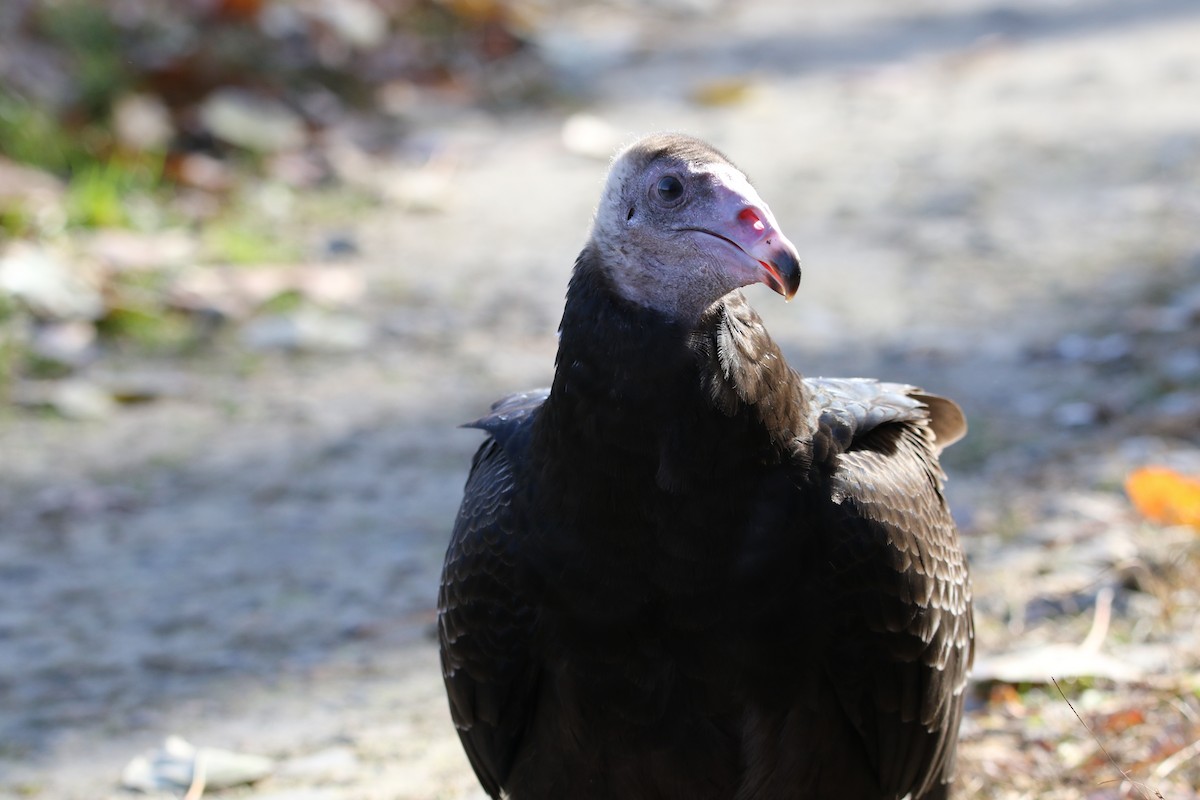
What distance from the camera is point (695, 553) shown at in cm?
299

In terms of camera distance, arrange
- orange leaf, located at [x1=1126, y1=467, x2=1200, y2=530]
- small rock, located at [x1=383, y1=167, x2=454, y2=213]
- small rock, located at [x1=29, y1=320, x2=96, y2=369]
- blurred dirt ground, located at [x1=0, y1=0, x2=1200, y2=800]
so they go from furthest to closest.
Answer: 1. small rock, located at [x1=383, y1=167, x2=454, y2=213]
2. small rock, located at [x1=29, y1=320, x2=96, y2=369]
3. orange leaf, located at [x1=1126, y1=467, x2=1200, y2=530]
4. blurred dirt ground, located at [x1=0, y1=0, x2=1200, y2=800]

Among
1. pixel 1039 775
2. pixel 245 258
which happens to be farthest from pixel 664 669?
pixel 245 258

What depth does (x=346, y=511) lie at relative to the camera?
5375 mm

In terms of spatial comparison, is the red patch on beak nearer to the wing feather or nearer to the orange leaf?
the wing feather

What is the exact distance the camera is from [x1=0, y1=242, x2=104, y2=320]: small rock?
6.57 metres

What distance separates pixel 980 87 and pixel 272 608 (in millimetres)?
6273

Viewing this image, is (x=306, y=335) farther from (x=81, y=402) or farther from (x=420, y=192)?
(x=420, y=192)

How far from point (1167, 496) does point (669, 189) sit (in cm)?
219

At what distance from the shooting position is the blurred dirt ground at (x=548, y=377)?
160 inches

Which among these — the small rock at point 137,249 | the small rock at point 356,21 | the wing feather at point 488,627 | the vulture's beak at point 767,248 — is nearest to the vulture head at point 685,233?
the vulture's beak at point 767,248

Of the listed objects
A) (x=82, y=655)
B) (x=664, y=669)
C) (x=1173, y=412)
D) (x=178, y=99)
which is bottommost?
(x=82, y=655)

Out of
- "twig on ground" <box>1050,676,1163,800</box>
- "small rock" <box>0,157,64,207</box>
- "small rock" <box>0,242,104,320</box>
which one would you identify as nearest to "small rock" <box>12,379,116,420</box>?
"small rock" <box>0,242,104,320</box>

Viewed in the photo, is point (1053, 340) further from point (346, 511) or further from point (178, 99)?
point (178, 99)

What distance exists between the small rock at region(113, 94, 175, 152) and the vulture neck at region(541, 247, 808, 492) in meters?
5.48
